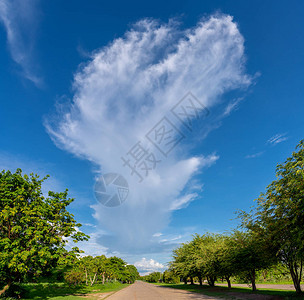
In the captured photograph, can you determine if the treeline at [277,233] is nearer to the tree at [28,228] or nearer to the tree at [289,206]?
the tree at [289,206]

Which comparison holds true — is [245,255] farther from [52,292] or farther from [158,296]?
[52,292]

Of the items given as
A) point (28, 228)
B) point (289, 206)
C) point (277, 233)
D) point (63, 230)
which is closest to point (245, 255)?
point (277, 233)

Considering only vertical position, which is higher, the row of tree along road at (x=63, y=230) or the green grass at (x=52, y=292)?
the row of tree along road at (x=63, y=230)

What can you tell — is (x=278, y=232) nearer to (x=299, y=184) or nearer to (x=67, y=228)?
(x=299, y=184)

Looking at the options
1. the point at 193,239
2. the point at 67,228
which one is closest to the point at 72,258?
the point at 67,228

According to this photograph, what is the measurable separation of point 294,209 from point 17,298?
25694 mm

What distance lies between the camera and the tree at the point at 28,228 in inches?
626

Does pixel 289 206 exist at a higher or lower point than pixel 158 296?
higher

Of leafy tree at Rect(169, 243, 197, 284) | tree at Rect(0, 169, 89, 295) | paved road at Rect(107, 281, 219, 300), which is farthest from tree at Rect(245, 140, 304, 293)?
leafy tree at Rect(169, 243, 197, 284)

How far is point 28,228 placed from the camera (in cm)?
1678

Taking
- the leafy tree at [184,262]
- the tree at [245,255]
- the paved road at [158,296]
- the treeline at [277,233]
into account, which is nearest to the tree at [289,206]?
the treeline at [277,233]

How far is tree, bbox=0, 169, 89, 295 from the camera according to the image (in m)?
15.9

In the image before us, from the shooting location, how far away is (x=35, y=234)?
664 inches

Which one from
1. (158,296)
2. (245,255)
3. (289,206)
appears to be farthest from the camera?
(158,296)
